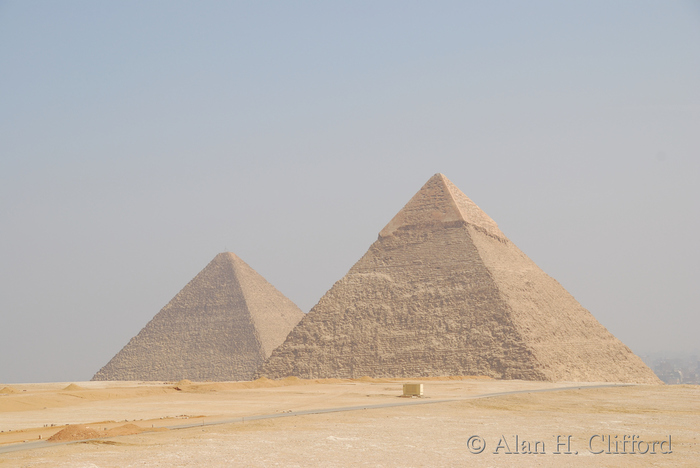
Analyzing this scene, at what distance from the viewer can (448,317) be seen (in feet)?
166

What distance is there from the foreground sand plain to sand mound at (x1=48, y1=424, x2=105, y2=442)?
17.4 inches

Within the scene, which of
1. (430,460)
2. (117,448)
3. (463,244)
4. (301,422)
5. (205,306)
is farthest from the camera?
(205,306)

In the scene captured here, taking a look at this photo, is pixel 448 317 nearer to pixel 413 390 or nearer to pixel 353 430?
pixel 413 390

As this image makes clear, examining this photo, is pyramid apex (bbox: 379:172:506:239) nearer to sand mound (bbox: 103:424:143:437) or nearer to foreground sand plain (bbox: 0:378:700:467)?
foreground sand plain (bbox: 0:378:700:467)

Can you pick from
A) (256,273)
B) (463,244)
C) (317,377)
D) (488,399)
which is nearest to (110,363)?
(256,273)

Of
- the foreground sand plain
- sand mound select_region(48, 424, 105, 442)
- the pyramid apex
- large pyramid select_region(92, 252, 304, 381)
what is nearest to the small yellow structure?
the foreground sand plain

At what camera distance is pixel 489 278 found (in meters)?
51.3

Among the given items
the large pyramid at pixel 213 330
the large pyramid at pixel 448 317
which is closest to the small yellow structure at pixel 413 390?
the large pyramid at pixel 448 317

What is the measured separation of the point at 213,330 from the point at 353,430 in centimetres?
7172

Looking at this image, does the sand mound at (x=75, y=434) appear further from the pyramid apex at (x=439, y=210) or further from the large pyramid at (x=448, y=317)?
the pyramid apex at (x=439, y=210)

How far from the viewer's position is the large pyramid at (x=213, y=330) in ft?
268

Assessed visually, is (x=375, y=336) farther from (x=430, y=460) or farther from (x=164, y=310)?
(x=164, y=310)

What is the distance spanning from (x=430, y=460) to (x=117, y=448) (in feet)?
17.4

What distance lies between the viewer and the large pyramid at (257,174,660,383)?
47375mm
